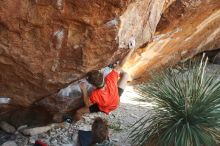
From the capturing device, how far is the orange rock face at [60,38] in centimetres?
567

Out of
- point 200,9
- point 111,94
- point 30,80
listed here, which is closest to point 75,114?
point 111,94

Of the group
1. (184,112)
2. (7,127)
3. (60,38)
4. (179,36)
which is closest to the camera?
(60,38)

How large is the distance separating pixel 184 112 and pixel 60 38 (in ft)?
6.64

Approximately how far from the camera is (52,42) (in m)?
6.00

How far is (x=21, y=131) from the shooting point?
303 inches

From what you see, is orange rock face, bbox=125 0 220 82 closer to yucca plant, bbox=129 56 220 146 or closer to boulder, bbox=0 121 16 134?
yucca plant, bbox=129 56 220 146

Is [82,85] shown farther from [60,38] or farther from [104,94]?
[60,38]

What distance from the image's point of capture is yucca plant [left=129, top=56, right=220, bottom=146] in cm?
643

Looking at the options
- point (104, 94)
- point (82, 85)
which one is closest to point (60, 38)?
point (82, 85)

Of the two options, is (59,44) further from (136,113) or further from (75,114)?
(136,113)

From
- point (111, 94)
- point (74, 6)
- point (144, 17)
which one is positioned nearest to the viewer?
point (74, 6)

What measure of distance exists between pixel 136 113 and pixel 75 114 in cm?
159

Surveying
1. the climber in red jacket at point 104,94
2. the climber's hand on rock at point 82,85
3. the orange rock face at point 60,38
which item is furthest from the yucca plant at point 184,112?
the climber's hand on rock at point 82,85

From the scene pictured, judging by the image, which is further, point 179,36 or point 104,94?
point 179,36
